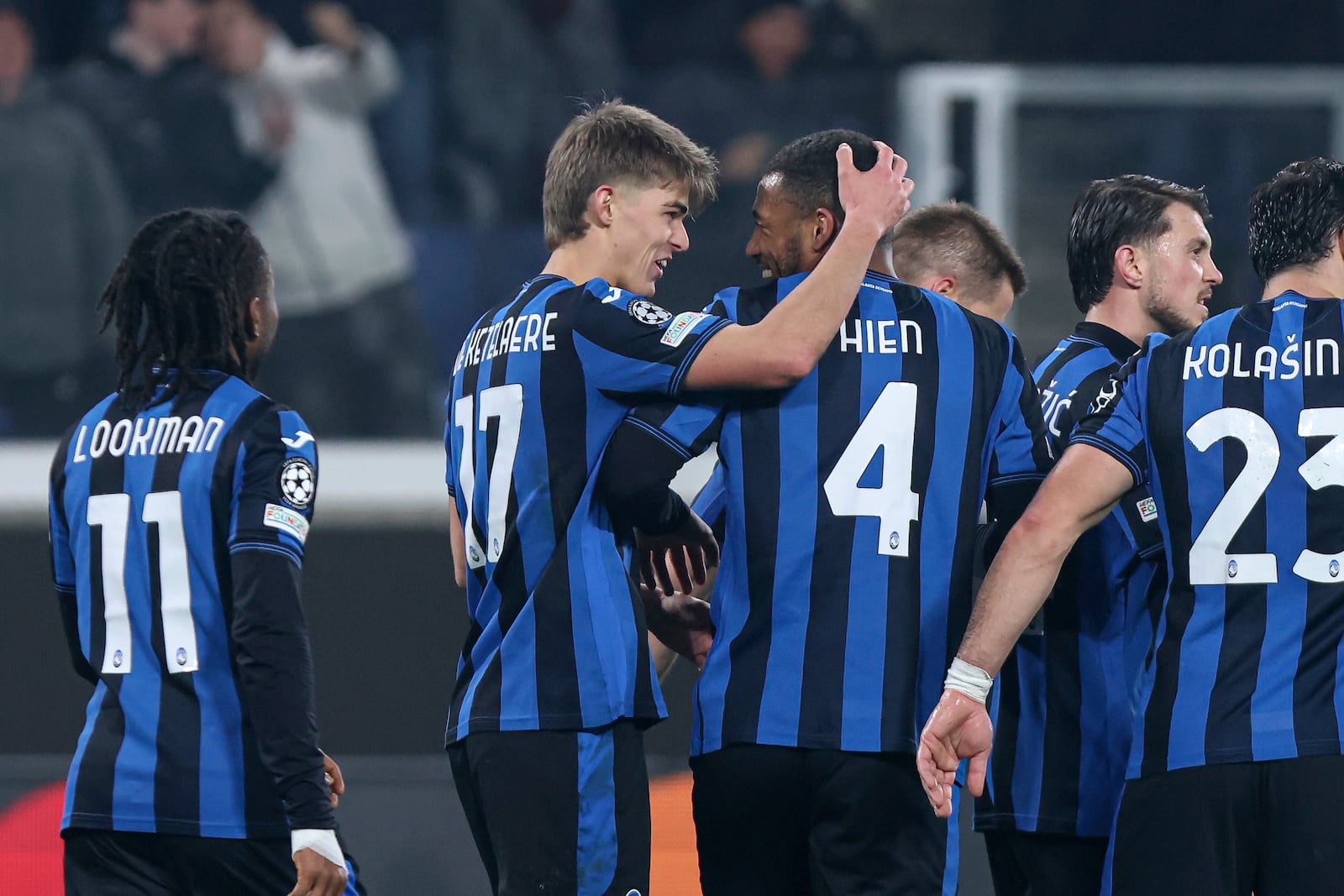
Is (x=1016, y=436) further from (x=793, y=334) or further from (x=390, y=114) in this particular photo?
(x=390, y=114)

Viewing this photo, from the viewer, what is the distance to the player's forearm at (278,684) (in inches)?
109

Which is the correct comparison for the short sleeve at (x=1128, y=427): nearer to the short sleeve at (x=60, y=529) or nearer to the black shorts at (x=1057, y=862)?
the black shorts at (x=1057, y=862)

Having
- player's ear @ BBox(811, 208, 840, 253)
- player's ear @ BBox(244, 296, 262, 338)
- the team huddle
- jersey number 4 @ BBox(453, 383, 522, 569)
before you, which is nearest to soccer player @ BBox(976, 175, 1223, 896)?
the team huddle

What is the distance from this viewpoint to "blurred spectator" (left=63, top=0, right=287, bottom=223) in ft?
27.6

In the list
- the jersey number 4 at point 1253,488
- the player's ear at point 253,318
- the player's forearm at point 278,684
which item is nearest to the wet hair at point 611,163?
the player's ear at point 253,318

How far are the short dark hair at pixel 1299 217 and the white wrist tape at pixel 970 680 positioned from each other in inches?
36.1

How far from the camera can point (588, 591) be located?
2828mm

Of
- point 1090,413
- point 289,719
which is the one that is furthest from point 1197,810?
Answer: point 289,719

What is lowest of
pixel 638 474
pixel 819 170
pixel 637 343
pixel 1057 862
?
pixel 1057 862

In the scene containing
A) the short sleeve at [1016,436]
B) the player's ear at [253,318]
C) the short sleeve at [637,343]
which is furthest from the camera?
the player's ear at [253,318]

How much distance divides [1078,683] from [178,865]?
1709 millimetres

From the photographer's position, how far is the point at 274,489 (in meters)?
2.88

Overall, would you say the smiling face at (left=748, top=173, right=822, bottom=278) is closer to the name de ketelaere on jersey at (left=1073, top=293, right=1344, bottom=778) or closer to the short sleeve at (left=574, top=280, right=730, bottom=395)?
the short sleeve at (left=574, top=280, right=730, bottom=395)

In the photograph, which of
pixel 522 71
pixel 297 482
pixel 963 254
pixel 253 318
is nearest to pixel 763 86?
pixel 522 71
